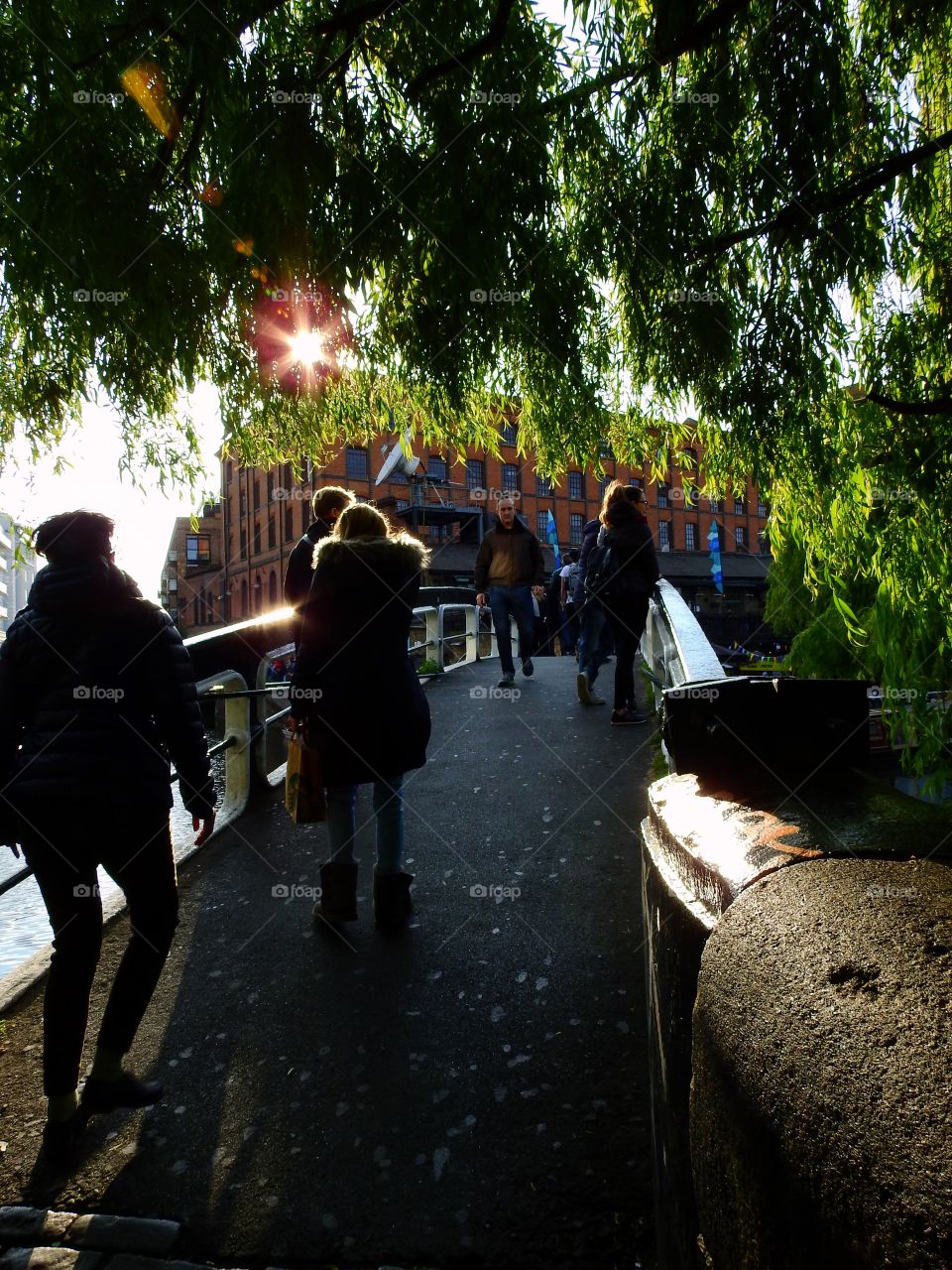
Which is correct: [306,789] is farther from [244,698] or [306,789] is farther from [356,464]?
[356,464]

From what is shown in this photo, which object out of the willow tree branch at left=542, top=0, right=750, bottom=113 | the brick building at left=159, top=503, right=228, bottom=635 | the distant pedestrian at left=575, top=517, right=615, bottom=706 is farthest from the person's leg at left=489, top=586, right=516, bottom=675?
the brick building at left=159, top=503, right=228, bottom=635

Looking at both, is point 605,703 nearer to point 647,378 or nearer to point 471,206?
point 647,378

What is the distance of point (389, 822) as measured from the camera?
3.86 m

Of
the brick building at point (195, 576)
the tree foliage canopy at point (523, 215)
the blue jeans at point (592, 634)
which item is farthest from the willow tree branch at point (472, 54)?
the brick building at point (195, 576)

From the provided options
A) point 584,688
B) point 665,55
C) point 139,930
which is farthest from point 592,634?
point 139,930

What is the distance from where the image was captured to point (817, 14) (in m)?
3.19

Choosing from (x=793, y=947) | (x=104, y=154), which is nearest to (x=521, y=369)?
(x=104, y=154)

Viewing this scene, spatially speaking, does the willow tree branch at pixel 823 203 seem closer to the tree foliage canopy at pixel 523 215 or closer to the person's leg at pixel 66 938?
the tree foliage canopy at pixel 523 215

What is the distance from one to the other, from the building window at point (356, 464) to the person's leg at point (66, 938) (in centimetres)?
4960

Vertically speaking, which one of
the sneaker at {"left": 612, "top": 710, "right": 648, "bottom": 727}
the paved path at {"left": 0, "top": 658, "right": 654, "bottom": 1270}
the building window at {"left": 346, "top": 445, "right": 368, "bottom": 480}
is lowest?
the paved path at {"left": 0, "top": 658, "right": 654, "bottom": 1270}

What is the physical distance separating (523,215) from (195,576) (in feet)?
221

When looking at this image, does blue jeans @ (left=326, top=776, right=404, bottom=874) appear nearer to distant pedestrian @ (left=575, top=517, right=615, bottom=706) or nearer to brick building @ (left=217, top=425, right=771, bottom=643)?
distant pedestrian @ (left=575, top=517, right=615, bottom=706)

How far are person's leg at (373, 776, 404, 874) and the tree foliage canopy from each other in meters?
1.76

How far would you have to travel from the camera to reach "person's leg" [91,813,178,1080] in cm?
272
